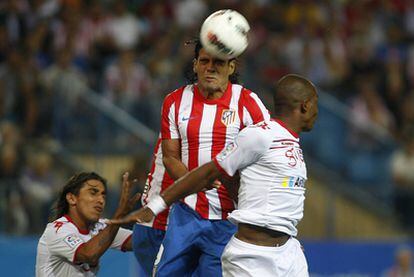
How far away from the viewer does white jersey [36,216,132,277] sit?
712cm

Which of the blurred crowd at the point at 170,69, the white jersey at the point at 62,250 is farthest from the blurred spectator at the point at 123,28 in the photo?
the white jersey at the point at 62,250

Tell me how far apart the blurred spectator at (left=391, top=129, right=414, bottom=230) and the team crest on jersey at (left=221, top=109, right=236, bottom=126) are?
7.25m

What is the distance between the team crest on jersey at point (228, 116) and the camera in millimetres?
6975

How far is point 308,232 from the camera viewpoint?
13.4 meters

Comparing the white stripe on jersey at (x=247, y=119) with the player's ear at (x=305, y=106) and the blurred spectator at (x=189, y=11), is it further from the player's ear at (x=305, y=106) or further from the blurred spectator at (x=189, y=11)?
the blurred spectator at (x=189, y=11)

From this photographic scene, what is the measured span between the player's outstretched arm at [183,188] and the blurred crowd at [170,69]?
5.95 meters

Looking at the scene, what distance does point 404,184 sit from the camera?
13805 mm

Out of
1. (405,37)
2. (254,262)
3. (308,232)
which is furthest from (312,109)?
(405,37)

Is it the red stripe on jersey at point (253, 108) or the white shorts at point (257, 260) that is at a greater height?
the red stripe on jersey at point (253, 108)

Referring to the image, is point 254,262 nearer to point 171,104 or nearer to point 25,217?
point 171,104

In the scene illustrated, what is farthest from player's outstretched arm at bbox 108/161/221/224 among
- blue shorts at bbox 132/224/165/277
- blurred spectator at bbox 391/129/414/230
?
blurred spectator at bbox 391/129/414/230

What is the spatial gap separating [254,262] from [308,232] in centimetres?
725

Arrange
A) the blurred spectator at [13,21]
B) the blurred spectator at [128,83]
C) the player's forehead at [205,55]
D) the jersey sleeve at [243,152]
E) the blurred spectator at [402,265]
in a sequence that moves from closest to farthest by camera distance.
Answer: the jersey sleeve at [243,152]
the player's forehead at [205,55]
the blurred spectator at [402,265]
the blurred spectator at [128,83]
the blurred spectator at [13,21]

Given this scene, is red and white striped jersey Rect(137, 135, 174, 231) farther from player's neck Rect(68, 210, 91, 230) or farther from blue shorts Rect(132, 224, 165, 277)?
player's neck Rect(68, 210, 91, 230)
